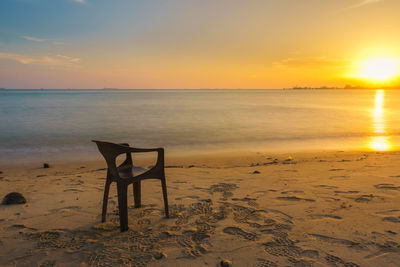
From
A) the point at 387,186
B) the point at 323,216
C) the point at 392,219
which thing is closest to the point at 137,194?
the point at 323,216

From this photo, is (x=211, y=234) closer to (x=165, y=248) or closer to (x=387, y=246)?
(x=165, y=248)

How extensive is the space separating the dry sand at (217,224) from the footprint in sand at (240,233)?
12 millimetres

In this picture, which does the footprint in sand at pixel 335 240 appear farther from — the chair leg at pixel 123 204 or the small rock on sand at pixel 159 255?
the chair leg at pixel 123 204

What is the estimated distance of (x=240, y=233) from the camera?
3242mm

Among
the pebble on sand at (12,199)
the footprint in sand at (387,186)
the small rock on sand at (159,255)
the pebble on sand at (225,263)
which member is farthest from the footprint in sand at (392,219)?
the pebble on sand at (12,199)

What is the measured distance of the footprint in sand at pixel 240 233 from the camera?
10.3ft

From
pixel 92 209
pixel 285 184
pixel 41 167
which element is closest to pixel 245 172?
pixel 285 184

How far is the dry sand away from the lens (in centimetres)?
275

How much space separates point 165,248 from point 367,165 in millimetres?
6137

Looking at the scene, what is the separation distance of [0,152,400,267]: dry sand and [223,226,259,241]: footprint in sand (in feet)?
0.04

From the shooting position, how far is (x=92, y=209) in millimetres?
4074

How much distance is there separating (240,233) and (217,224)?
0.37 metres

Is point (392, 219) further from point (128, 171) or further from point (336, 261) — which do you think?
point (128, 171)

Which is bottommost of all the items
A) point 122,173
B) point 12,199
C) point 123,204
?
point 12,199
